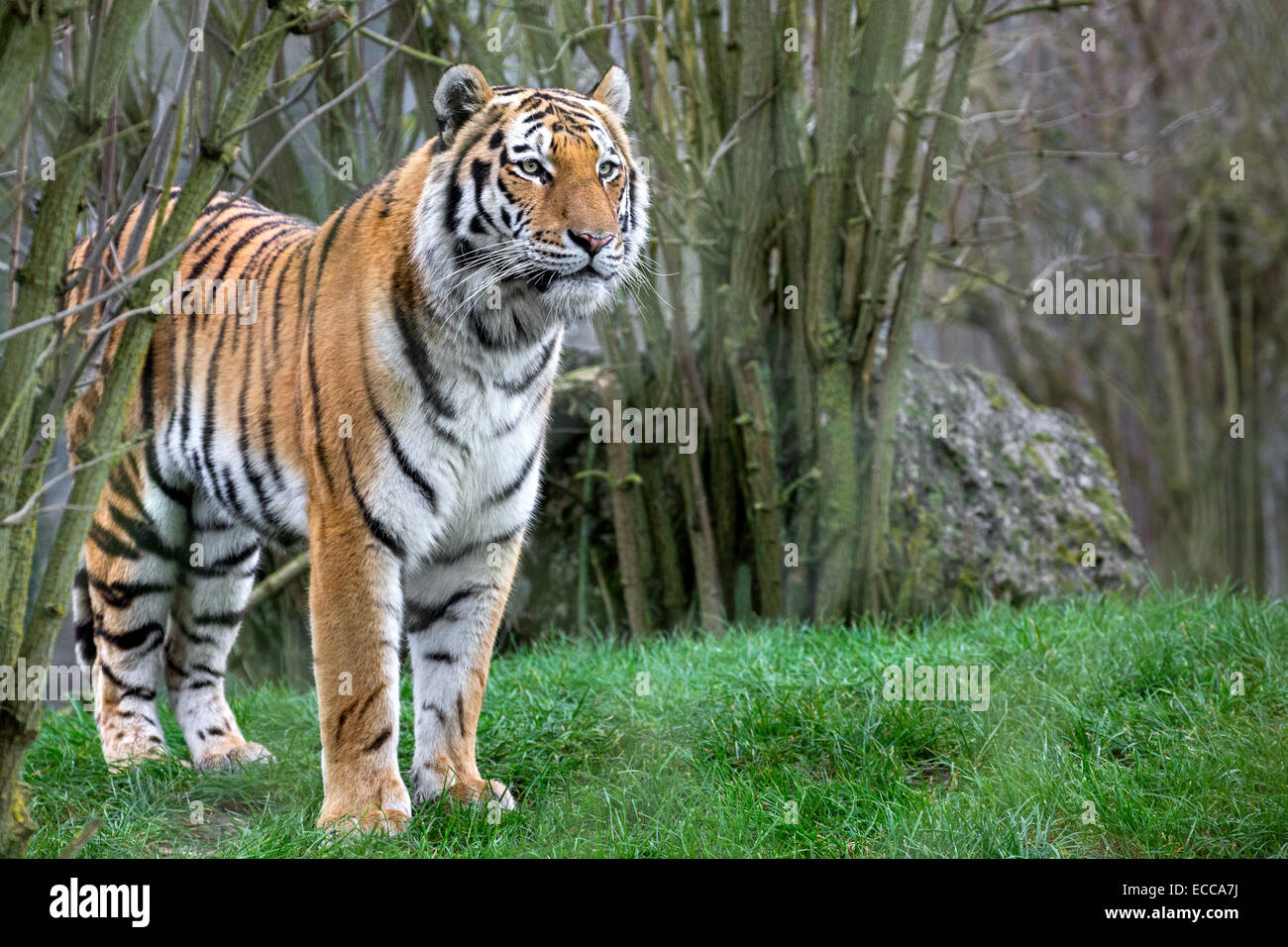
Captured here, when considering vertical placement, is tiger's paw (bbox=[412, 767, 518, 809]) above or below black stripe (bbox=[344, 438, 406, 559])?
below

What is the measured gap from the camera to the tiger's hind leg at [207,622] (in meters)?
4.53

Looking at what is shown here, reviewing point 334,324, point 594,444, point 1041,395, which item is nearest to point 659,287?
point 594,444

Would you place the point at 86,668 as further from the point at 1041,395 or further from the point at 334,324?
the point at 1041,395

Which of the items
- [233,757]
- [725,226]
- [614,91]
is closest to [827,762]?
[233,757]

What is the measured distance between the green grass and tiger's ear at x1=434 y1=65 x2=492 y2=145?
1880mm

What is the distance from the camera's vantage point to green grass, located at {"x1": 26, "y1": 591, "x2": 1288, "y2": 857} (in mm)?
3350

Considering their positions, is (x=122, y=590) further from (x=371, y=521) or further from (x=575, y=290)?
(x=575, y=290)

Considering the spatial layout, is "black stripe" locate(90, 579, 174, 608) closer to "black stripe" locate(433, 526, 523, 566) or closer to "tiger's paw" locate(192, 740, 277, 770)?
"tiger's paw" locate(192, 740, 277, 770)

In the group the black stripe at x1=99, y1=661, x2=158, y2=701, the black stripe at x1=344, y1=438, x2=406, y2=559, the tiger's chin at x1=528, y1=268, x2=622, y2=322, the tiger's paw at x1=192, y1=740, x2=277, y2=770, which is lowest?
the tiger's paw at x1=192, y1=740, x2=277, y2=770

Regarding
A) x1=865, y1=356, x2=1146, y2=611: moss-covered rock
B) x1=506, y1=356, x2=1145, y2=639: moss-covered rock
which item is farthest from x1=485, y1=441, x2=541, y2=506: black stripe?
x1=865, y1=356, x2=1146, y2=611: moss-covered rock

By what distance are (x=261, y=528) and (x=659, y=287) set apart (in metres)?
2.66

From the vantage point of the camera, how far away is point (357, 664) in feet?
12.0

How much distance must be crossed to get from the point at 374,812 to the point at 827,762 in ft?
4.28

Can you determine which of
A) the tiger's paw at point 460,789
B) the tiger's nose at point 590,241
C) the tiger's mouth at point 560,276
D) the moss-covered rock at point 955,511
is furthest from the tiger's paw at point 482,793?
the moss-covered rock at point 955,511
